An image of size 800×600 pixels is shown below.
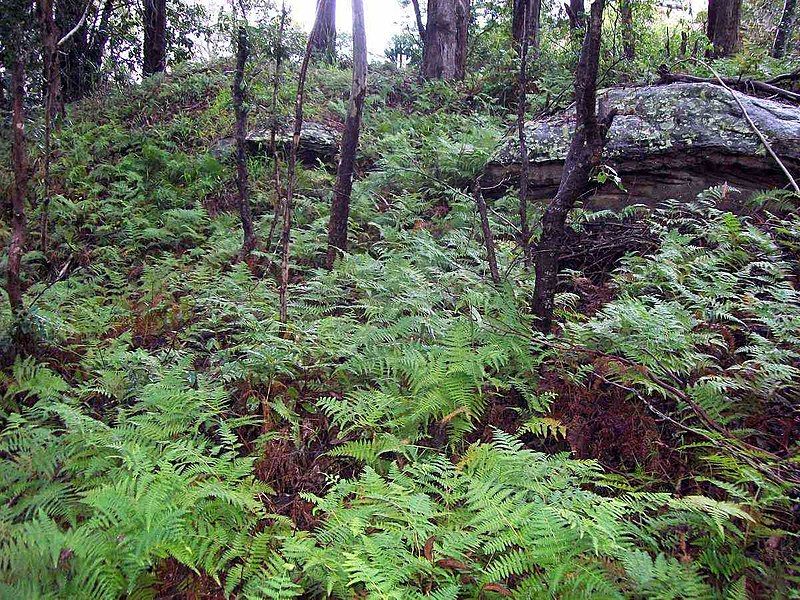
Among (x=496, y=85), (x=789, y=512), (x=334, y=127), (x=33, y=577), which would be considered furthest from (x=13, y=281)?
(x=496, y=85)

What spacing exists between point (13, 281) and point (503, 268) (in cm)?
449

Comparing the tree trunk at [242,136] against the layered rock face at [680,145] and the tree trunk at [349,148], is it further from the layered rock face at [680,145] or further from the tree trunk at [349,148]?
the layered rock face at [680,145]

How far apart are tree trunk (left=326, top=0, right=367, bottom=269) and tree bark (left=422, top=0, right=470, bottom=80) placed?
5883mm

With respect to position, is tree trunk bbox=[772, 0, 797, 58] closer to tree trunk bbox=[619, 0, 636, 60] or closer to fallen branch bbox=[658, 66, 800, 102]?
tree trunk bbox=[619, 0, 636, 60]

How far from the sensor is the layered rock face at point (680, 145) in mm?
5641

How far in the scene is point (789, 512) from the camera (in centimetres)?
234

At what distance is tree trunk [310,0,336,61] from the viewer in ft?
45.7

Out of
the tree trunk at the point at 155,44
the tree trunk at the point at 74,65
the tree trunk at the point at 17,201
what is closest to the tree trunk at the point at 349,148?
the tree trunk at the point at 17,201

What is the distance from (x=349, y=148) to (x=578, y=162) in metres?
3.72

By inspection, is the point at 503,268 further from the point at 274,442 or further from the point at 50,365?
the point at 50,365

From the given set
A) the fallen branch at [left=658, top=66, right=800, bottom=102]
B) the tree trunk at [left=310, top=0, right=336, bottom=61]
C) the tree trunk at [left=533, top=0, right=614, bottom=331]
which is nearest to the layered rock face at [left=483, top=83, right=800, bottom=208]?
the fallen branch at [left=658, top=66, right=800, bottom=102]

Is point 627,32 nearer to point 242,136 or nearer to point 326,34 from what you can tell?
point 242,136

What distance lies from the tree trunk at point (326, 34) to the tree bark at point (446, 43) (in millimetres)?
3312

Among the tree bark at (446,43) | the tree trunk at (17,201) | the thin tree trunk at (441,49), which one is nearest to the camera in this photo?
the tree trunk at (17,201)
